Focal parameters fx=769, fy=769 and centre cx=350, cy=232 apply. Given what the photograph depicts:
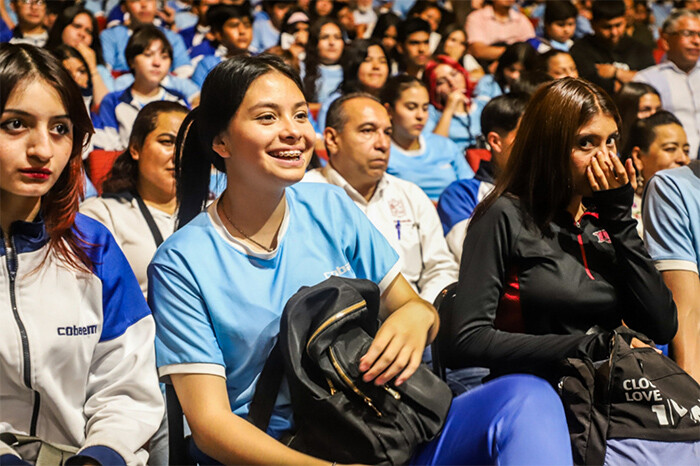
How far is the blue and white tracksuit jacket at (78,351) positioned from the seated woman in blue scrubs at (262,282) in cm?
7

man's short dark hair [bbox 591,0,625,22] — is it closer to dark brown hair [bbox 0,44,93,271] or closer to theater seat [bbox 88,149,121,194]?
theater seat [bbox 88,149,121,194]

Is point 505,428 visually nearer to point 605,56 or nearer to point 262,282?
point 262,282

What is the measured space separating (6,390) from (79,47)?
498 centimetres

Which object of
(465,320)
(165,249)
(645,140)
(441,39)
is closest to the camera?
(165,249)

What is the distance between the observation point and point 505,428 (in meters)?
1.62

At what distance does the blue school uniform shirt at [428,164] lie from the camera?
4.48 metres

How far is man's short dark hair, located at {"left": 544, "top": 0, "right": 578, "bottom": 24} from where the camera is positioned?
24.0ft

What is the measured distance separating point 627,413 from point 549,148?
727 millimetres

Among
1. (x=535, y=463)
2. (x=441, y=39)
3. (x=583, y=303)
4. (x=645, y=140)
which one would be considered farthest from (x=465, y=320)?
(x=441, y=39)

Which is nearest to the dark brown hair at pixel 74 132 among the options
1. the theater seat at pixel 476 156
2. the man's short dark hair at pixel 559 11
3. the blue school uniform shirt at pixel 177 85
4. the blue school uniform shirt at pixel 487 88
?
the theater seat at pixel 476 156

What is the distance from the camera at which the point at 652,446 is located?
181 centimetres

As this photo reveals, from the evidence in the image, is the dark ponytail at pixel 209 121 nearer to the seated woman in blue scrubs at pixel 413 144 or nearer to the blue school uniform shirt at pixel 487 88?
the seated woman in blue scrubs at pixel 413 144

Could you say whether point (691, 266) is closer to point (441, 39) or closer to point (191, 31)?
point (441, 39)

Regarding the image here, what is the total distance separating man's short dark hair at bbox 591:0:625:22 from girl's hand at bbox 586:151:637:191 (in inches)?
193
